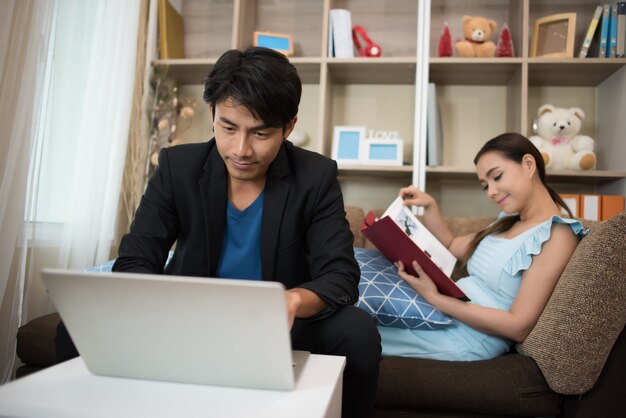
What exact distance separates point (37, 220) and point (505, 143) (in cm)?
149

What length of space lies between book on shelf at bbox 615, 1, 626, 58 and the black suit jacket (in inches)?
68.0

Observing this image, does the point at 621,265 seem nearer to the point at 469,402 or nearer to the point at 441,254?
the point at 469,402

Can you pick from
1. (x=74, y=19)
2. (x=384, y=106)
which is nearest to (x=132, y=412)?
(x=74, y=19)

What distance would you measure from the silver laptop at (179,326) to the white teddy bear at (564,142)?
195 centimetres

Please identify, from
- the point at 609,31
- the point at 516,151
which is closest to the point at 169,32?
the point at 516,151

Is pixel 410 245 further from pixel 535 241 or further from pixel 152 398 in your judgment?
pixel 152 398

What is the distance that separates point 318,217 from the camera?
1.13m

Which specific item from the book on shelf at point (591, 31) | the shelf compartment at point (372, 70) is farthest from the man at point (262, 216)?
the book on shelf at point (591, 31)

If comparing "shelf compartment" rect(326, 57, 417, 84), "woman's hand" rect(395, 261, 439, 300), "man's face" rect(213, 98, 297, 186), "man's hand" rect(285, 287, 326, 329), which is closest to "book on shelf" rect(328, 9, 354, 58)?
"shelf compartment" rect(326, 57, 417, 84)

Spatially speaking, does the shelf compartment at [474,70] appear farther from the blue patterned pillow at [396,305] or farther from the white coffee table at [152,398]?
the white coffee table at [152,398]

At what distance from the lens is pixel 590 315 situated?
1.11m

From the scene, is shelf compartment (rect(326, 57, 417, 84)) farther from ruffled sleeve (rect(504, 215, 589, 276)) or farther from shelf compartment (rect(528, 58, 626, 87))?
ruffled sleeve (rect(504, 215, 589, 276))

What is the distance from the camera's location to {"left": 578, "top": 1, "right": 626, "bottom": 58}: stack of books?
84.4 inches

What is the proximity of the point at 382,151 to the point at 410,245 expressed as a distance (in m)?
1.01
